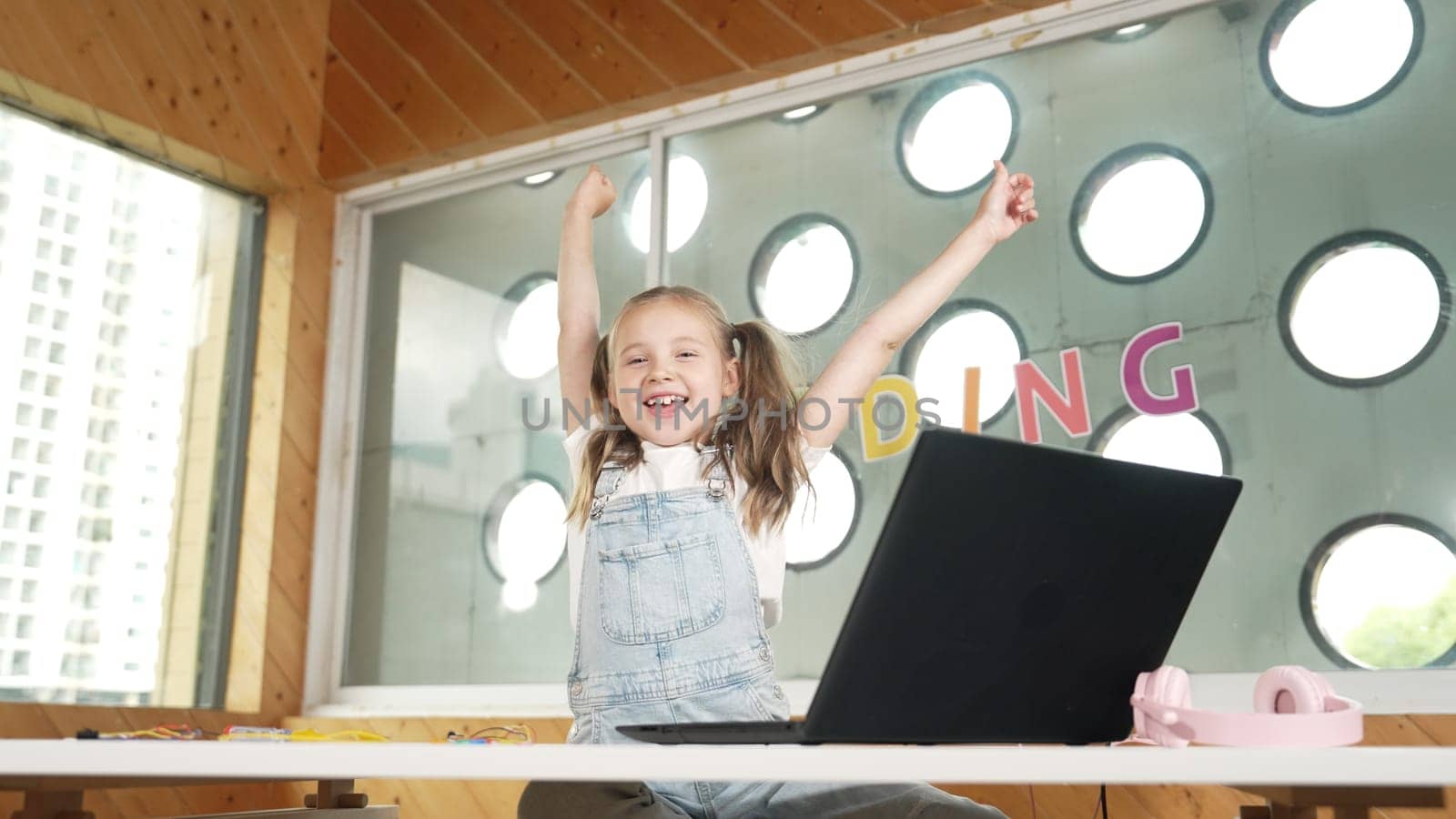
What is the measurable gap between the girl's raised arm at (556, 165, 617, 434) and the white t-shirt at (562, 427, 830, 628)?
155mm

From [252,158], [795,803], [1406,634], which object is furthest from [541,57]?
[795,803]

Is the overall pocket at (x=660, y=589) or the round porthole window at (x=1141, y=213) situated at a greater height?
the round porthole window at (x=1141, y=213)

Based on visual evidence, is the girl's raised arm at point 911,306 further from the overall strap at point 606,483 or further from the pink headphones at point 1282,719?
the pink headphones at point 1282,719

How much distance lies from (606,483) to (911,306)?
1.42 feet

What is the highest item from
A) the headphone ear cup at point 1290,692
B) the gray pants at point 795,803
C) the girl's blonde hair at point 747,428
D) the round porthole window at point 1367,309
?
the round porthole window at point 1367,309

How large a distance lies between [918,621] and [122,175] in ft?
9.89

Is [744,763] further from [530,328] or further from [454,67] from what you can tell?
[454,67]

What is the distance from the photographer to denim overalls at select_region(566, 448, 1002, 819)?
53.0 inches

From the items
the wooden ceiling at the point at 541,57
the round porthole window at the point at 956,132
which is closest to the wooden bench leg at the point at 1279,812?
the round porthole window at the point at 956,132

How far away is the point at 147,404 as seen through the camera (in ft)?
10.4

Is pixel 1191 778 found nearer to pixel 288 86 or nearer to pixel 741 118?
pixel 741 118

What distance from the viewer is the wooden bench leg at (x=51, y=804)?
2.85ft

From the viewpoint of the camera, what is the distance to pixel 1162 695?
2.84ft

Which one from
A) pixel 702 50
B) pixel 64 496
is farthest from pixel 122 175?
pixel 702 50
